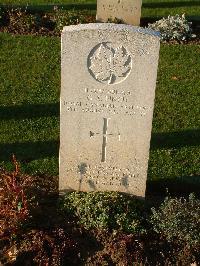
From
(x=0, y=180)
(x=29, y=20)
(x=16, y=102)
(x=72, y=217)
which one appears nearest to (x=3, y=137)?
(x=16, y=102)

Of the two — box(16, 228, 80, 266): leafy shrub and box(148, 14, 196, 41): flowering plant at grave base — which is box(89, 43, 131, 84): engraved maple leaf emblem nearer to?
box(16, 228, 80, 266): leafy shrub

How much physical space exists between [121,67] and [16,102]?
3.66 metres

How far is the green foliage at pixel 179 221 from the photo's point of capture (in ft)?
19.9

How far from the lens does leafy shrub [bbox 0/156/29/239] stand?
19.7 feet

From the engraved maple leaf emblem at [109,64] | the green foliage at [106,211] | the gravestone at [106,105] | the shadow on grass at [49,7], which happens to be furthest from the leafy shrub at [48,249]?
the shadow on grass at [49,7]

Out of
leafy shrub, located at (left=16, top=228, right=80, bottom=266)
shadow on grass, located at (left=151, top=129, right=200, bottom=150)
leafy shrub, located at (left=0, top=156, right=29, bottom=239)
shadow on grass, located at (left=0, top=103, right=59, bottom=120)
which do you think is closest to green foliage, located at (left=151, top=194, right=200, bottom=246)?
leafy shrub, located at (left=16, top=228, right=80, bottom=266)

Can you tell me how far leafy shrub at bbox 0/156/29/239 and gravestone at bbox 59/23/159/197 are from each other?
0.62m

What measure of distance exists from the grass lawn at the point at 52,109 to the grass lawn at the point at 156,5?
193 cm

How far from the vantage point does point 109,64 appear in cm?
582

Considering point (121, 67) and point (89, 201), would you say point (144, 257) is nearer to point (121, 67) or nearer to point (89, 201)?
point (89, 201)

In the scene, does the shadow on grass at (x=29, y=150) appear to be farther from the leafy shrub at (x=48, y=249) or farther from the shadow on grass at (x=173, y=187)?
the leafy shrub at (x=48, y=249)

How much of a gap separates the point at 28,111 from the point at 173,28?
4509 millimetres

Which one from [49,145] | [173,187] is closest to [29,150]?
[49,145]

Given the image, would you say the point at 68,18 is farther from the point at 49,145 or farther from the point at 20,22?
the point at 49,145
